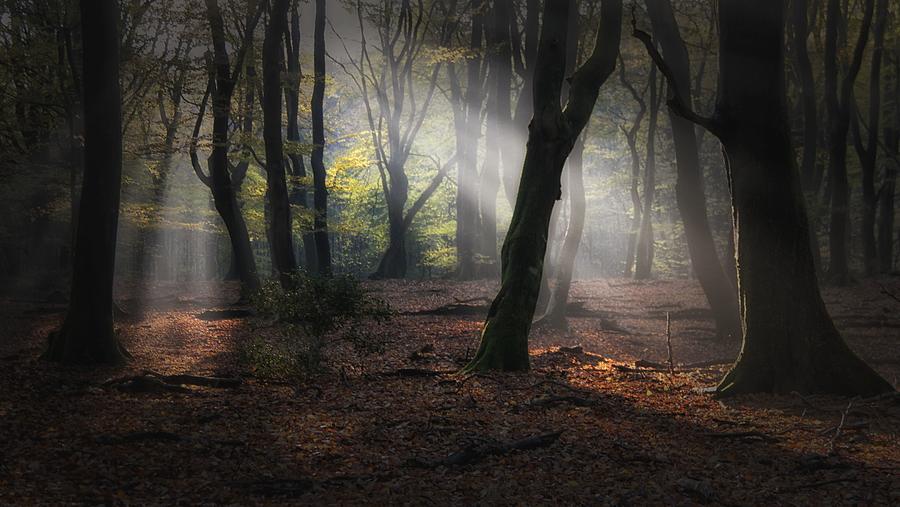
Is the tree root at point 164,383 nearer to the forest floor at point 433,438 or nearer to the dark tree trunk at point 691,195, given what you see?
the forest floor at point 433,438

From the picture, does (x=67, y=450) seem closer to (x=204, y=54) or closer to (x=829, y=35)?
(x=204, y=54)

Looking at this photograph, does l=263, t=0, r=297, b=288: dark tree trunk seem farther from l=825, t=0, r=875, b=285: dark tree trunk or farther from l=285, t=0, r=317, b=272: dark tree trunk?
l=825, t=0, r=875, b=285: dark tree trunk

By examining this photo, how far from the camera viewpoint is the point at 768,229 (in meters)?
8.43

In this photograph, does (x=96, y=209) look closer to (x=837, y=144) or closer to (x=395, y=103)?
(x=395, y=103)

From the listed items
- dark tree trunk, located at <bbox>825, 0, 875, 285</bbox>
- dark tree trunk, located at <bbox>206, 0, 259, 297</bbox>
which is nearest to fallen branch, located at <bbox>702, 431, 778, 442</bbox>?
dark tree trunk, located at <bbox>206, 0, 259, 297</bbox>

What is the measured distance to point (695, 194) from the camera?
46.3 feet

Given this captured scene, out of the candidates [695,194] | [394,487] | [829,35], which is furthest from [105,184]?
[829,35]

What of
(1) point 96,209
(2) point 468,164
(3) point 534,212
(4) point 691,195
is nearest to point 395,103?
(2) point 468,164

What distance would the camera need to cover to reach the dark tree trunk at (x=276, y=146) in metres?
16.2

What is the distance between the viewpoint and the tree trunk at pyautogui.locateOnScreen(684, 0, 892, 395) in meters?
8.24

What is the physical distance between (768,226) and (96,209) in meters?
9.59

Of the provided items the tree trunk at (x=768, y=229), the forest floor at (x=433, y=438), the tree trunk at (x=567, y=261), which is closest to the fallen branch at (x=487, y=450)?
Result: the forest floor at (x=433, y=438)

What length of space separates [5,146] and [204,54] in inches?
248

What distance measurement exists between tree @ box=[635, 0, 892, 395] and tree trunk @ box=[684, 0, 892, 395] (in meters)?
0.01
